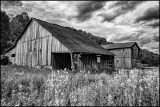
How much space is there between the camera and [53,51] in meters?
16.5

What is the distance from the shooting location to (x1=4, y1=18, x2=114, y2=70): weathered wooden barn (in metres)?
15.8

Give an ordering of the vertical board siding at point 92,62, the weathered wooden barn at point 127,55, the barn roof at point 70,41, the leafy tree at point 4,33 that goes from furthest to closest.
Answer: the weathered wooden barn at point 127,55 < the leafy tree at point 4,33 < the vertical board siding at point 92,62 < the barn roof at point 70,41

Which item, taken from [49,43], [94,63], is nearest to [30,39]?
[49,43]

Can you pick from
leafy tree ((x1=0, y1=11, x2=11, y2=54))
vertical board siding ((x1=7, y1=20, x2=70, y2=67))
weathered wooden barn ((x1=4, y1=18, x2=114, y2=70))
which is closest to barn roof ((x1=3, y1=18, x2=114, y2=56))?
weathered wooden barn ((x1=4, y1=18, x2=114, y2=70))

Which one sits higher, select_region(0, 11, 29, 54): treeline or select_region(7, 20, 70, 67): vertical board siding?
select_region(0, 11, 29, 54): treeline

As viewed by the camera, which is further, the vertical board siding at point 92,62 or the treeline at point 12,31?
the treeline at point 12,31

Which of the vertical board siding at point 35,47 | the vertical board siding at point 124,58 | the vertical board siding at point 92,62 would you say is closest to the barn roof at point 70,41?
the vertical board siding at point 35,47

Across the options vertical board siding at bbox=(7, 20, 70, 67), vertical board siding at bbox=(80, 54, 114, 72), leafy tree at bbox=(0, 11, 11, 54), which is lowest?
vertical board siding at bbox=(80, 54, 114, 72)

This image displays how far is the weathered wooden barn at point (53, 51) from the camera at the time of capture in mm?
15820

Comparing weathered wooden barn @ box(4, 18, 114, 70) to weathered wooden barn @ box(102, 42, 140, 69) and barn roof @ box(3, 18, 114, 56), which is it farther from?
weathered wooden barn @ box(102, 42, 140, 69)

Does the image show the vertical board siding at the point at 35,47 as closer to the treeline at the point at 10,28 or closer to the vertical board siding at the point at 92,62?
the vertical board siding at the point at 92,62

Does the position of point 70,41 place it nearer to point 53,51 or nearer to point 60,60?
point 53,51

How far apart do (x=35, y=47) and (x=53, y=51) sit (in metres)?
4.31

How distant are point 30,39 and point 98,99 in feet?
61.7
